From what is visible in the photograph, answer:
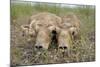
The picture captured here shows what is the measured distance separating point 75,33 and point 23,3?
2.74 ft

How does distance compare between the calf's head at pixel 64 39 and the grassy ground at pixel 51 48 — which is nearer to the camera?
the grassy ground at pixel 51 48

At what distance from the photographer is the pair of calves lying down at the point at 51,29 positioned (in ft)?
8.09

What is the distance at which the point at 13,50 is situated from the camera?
7.75ft

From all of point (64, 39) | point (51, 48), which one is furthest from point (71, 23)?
point (51, 48)

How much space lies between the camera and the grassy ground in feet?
7.79

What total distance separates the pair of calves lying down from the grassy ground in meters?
0.07

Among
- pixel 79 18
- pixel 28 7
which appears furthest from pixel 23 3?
pixel 79 18

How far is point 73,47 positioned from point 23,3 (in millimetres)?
915

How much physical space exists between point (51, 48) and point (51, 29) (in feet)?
0.84

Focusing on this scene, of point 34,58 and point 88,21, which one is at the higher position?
point 88,21

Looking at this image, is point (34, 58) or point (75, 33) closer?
point (34, 58)

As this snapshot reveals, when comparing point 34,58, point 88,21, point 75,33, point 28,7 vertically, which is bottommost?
point 34,58

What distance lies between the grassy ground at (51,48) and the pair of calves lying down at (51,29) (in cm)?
7
